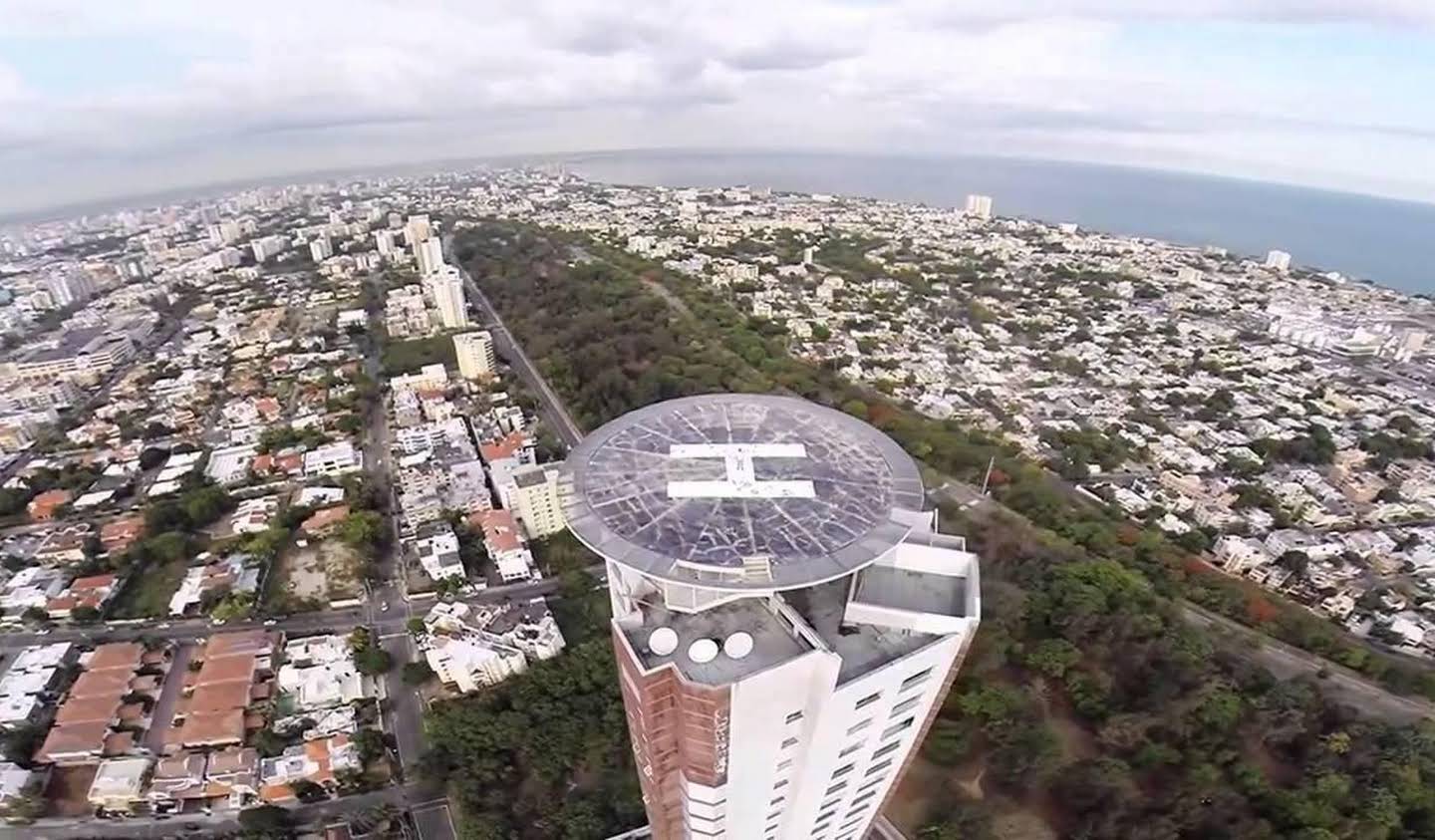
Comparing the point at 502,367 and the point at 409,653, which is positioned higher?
the point at 502,367

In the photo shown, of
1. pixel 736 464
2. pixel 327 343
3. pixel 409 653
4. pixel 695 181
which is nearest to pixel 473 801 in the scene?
pixel 409 653

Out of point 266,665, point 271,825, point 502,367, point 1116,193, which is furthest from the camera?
point 1116,193

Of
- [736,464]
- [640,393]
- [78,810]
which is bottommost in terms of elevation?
[78,810]

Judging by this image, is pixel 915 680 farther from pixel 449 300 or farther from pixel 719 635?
pixel 449 300

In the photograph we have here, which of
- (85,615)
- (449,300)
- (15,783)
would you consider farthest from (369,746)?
(449,300)

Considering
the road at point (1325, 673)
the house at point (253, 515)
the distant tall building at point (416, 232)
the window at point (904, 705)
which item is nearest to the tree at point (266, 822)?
the house at point (253, 515)

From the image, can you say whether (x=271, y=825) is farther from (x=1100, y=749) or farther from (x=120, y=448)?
(x=120, y=448)

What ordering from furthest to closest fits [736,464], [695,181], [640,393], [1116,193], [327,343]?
1. [1116,193]
2. [695,181]
3. [327,343]
4. [640,393]
5. [736,464]
